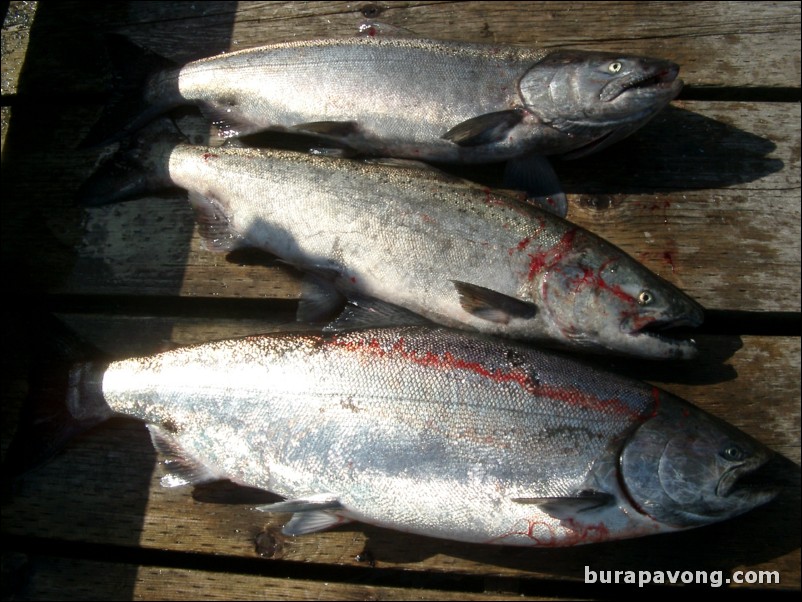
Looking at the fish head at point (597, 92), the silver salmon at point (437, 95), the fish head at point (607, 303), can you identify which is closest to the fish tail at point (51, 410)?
the silver salmon at point (437, 95)

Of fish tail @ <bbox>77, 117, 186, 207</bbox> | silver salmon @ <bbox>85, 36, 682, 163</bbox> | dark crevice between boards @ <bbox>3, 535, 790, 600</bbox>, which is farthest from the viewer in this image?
fish tail @ <bbox>77, 117, 186, 207</bbox>

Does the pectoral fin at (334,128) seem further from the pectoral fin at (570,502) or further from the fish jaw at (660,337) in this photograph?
the pectoral fin at (570,502)

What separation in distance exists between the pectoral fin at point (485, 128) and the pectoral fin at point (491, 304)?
2.28 feet

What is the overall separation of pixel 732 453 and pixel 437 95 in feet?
6.39

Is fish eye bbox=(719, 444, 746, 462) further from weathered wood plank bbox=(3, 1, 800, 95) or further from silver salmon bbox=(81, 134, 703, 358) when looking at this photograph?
weathered wood plank bbox=(3, 1, 800, 95)

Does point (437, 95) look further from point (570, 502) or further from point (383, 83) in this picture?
point (570, 502)

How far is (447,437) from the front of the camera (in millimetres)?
2223

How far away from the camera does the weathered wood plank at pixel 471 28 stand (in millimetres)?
3014

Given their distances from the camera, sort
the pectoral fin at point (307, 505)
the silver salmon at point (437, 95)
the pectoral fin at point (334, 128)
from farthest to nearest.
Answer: the pectoral fin at point (334, 128) < the silver salmon at point (437, 95) < the pectoral fin at point (307, 505)

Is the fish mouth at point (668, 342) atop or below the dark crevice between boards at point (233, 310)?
atop

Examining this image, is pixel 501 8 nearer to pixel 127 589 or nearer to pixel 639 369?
pixel 639 369

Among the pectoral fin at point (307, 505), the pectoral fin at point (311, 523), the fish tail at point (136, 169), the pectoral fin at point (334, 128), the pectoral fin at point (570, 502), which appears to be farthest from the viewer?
the fish tail at point (136, 169)

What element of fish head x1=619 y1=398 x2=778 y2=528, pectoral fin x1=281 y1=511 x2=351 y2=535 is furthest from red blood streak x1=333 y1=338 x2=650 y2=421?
pectoral fin x1=281 y1=511 x2=351 y2=535

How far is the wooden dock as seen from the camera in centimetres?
254
